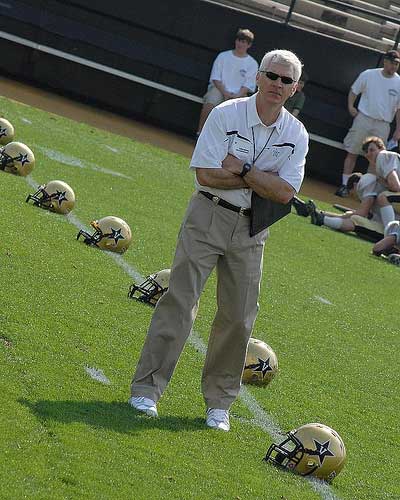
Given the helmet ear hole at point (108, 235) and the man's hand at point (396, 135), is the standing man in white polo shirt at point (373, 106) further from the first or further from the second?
the helmet ear hole at point (108, 235)

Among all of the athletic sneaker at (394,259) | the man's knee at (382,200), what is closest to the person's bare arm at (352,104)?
the man's knee at (382,200)

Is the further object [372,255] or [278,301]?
[372,255]

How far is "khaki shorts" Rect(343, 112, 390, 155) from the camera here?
21172 mm

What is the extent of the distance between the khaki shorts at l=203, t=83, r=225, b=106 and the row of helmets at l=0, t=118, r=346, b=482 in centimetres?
870

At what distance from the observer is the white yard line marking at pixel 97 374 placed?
7414 millimetres

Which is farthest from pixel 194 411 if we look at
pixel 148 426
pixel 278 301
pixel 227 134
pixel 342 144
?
pixel 342 144

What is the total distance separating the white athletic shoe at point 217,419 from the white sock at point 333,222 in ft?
34.7

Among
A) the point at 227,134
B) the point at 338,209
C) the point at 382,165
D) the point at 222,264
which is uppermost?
the point at 227,134

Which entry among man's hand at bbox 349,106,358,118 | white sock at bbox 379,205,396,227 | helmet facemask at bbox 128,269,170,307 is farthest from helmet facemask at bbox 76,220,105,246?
man's hand at bbox 349,106,358,118

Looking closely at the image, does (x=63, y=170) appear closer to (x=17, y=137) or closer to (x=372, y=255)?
(x=17, y=137)

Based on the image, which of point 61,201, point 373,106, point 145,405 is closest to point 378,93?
point 373,106

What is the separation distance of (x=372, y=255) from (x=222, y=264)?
9480 mm

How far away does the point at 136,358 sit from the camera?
8156 millimetres

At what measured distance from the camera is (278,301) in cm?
1165
